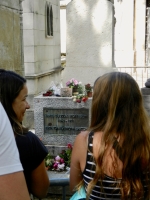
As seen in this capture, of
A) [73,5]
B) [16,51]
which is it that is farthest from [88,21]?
[16,51]

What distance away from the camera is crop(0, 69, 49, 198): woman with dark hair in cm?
209

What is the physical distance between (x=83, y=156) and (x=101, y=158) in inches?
4.9

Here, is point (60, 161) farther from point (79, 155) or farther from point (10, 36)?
point (79, 155)

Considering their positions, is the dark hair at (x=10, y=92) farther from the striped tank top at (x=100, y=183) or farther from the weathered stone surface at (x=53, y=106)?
the weathered stone surface at (x=53, y=106)

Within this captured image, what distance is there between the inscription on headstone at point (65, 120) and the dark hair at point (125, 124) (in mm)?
4215

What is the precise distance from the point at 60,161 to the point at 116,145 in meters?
4.04

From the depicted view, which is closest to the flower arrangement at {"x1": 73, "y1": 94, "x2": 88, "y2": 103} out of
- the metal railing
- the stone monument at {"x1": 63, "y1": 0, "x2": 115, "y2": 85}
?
the stone monument at {"x1": 63, "y1": 0, "x2": 115, "y2": 85}

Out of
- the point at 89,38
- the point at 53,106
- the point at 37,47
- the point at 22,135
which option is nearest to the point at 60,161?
the point at 53,106

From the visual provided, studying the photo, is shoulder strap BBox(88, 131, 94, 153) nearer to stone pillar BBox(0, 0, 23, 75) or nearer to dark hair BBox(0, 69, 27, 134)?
dark hair BBox(0, 69, 27, 134)

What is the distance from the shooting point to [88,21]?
24.5ft

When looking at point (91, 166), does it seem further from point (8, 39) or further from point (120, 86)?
point (8, 39)

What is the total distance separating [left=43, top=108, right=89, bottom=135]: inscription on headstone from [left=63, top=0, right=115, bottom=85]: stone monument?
153cm

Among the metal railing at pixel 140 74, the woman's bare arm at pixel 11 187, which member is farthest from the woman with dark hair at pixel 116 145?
the metal railing at pixel 140 74

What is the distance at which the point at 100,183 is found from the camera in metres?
1.99
